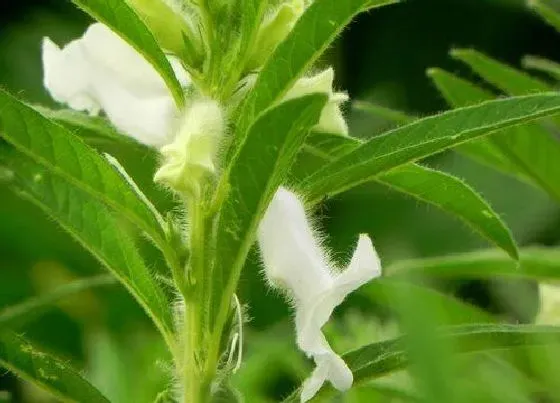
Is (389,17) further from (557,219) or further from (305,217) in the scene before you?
(305,217)

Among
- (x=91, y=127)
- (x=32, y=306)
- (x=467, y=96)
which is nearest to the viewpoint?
(x=91, y=127)

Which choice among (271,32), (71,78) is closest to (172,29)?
(271,32)

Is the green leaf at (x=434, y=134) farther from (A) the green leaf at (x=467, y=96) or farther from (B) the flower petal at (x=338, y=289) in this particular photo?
(A) the green leaf at (x=467, y=96)

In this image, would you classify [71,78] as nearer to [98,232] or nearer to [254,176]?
[98,232]

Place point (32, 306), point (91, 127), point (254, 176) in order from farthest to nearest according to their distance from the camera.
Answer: point (32, 306) < point (91, 127) < point (254, 176)

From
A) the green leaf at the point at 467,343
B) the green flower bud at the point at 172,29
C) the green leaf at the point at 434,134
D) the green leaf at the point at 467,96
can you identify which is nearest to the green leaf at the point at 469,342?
the green leaf at the point at 467,343

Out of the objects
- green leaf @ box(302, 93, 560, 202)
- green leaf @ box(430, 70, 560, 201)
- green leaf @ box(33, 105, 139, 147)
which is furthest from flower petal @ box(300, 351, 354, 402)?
green leaf @ box(430, 70, 560, 201)
